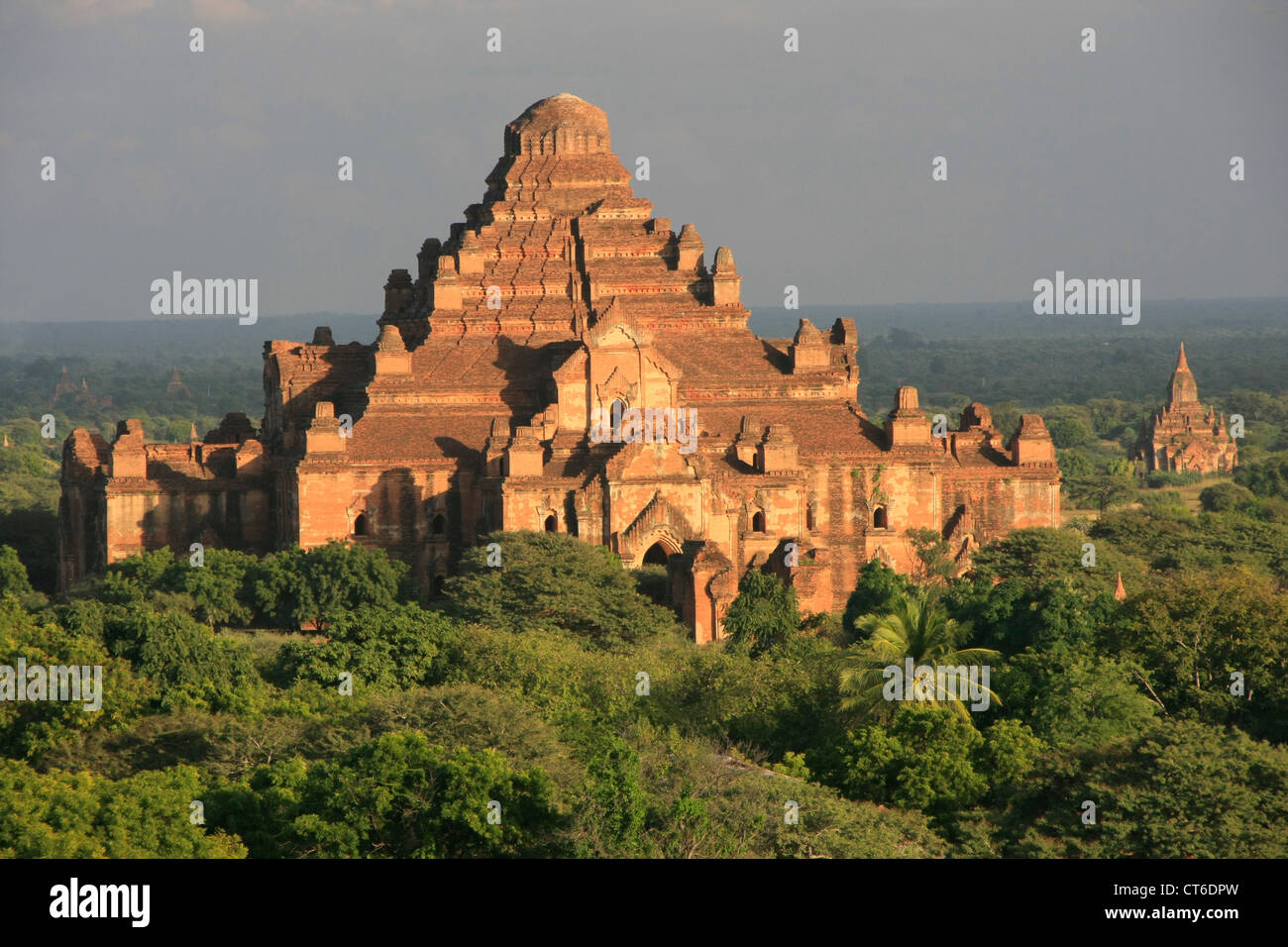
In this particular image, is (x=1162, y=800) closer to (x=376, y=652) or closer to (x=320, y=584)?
(x=376, y=652)

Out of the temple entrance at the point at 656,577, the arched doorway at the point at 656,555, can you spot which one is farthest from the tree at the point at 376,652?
the arched doorway at the point at 656,555

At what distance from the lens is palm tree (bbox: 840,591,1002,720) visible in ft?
141

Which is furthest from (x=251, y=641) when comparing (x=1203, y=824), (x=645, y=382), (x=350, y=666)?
(x=1203, y=824)

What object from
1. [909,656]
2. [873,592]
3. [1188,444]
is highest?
[1188,444]

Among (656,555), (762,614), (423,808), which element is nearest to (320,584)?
(656,555)

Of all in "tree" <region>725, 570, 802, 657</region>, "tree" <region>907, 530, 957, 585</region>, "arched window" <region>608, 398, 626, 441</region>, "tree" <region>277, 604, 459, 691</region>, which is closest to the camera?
"tree" <region>277, 604, 459, 691</region>

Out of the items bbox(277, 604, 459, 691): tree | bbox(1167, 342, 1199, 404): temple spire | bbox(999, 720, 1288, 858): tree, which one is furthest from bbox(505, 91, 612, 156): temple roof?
bbox(1167, 342, 1199, 404): temple spire

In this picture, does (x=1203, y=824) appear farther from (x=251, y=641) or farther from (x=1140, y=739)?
(x=251, y=641)

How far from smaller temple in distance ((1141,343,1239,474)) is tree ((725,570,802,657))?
223 ft

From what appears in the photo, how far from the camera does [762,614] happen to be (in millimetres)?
53500

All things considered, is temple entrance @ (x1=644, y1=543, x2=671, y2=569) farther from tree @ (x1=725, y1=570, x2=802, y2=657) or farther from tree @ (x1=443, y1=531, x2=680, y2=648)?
tree @ (x1=725, y1=570, x2=802, y2=657)

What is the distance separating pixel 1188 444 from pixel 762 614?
71.4m

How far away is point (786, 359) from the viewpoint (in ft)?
208

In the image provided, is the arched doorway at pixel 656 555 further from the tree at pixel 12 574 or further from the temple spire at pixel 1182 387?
the temple spire at pixel 1182 387
